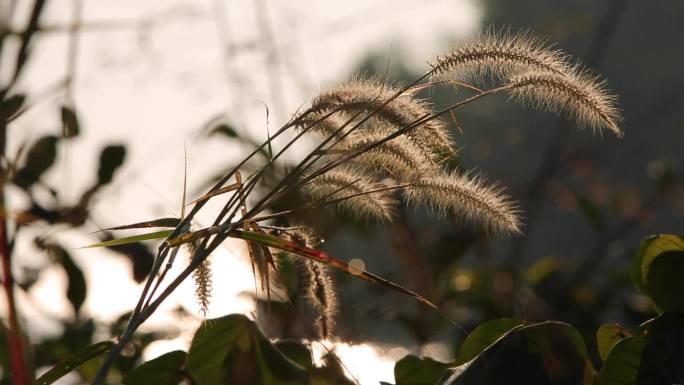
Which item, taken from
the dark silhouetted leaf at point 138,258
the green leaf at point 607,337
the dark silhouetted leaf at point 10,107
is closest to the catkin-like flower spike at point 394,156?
the green leaf at point 607,337

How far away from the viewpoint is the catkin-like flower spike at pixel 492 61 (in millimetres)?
1192

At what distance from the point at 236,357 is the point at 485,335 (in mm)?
352

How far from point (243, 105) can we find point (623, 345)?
1.02m

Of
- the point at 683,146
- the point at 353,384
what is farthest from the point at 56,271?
the point at 683,146

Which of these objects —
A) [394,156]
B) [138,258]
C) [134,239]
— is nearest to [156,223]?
[134,239]

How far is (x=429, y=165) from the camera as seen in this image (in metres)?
1.18

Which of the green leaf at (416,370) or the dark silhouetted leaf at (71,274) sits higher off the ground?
the dark silhouetted leaf at (71,274)

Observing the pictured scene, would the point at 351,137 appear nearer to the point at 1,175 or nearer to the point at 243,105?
the point at 1,175

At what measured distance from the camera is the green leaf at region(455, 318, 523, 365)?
1.24 m

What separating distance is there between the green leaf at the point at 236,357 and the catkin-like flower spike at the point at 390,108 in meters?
0.34

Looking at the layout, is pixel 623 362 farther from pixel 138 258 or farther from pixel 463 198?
pixel 138 258

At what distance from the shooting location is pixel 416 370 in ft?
4.33

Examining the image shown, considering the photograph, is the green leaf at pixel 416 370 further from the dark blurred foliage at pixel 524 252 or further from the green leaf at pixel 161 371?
the green leaf at pixel 161 371

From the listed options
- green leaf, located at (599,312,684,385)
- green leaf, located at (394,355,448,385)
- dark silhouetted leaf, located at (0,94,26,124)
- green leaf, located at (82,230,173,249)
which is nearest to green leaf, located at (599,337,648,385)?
green leaf, located at (599,312,684,385)
